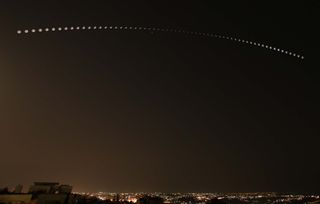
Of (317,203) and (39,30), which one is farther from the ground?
(39,30)

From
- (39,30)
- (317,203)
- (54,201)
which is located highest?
(39,30)

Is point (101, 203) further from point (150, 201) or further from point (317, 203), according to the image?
point (317, 203)

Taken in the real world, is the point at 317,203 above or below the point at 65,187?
below

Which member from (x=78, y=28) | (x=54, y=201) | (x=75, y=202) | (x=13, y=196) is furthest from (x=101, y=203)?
(x=78, y=28)

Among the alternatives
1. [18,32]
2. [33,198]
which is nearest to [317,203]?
[18,32]

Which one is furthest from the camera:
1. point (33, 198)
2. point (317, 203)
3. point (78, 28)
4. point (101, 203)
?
point (101, 203)

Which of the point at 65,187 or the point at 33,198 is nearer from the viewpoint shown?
the point at 33,198

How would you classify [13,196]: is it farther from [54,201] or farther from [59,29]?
[59,29]

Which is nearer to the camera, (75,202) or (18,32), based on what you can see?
(18,32)

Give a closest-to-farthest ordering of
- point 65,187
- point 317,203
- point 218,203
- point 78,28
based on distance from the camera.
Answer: point 317,203
point 78,28
point 218,203
point 65,187
